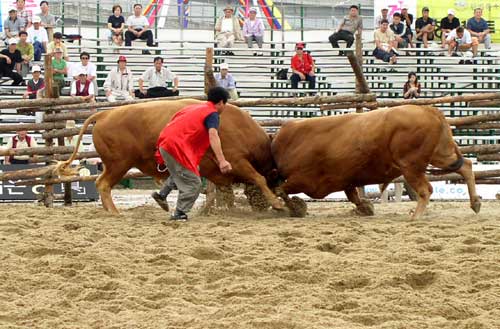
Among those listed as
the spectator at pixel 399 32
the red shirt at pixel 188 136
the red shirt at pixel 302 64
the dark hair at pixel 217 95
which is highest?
the spectator at pixel 399 32

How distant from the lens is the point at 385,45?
21.3m

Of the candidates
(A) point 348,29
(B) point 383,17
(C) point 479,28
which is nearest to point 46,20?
(A) point 348,29

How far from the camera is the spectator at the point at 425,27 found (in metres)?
22.1

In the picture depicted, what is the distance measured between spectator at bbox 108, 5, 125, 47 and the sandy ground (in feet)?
40.6

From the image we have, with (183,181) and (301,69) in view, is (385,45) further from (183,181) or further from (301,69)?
(183,181)

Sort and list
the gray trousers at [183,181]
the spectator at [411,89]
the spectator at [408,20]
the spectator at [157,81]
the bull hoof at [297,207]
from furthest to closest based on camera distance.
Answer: the spectator at [408,20], the spectator at [411,89], the spectator at [157,81], the bull hoof at [297,207], the gray trousers at [183,181]

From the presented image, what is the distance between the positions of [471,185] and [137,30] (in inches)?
499

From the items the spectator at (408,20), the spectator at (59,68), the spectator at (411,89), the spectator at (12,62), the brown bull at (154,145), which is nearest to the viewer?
the brown bull at (154,145)

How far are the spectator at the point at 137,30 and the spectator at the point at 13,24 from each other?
227 cm

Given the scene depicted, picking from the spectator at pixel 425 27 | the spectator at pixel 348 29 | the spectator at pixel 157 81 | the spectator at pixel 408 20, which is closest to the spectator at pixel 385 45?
the spectator at pixel 348 29

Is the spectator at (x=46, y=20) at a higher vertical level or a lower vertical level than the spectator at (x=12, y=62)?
higher

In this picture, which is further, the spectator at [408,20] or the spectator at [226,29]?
the spectator at [226,29]

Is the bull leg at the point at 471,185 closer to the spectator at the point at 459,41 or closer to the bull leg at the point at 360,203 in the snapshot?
the bull leg at the point at 360,203

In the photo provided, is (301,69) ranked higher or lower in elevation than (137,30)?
lower
